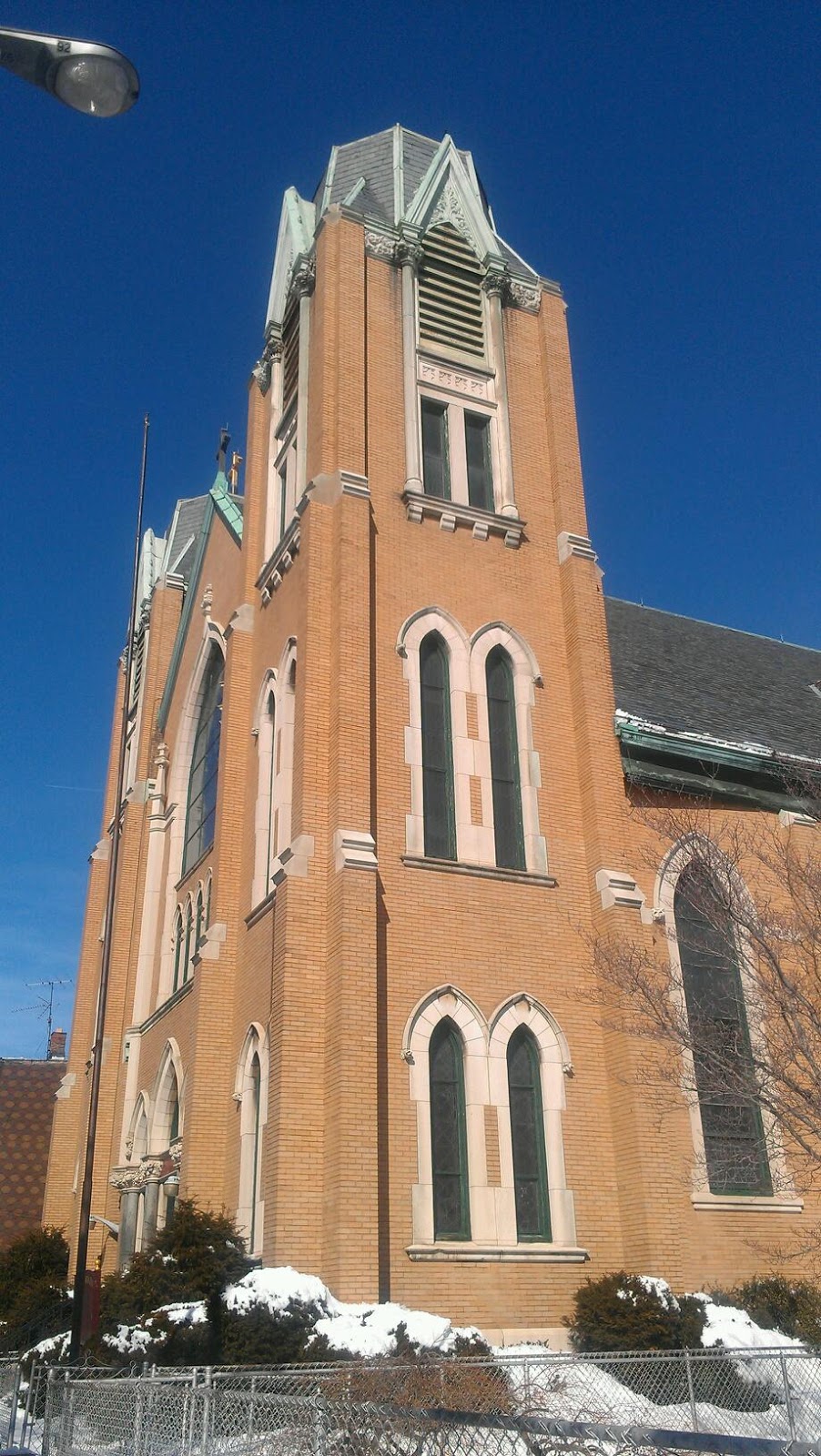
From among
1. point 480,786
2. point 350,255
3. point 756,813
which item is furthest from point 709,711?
point 350,255

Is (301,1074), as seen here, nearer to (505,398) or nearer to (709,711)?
(709,711)

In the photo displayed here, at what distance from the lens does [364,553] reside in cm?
1917

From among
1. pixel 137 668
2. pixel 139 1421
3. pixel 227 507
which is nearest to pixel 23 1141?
pixel 137 668

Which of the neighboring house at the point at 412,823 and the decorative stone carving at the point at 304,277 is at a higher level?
the decorative stone carving at the point at 304,277

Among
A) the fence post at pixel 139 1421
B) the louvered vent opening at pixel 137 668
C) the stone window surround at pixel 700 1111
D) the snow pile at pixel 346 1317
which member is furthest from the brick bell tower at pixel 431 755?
the louvered vent opening at pixel 137 668

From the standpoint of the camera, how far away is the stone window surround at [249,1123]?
1641 cm

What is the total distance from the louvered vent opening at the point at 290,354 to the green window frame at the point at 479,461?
345 centimetres

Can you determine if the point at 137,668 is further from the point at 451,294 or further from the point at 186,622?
the point at 451,294

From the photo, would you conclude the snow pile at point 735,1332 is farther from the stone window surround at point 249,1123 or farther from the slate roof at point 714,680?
the slate roof at point 714,680

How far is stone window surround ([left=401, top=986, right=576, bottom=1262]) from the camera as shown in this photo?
15.6m

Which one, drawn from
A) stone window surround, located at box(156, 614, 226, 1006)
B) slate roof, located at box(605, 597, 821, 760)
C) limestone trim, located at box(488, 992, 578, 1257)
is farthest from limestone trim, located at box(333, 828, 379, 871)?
stone window surround, located at box(156, 614, 226, 1006)

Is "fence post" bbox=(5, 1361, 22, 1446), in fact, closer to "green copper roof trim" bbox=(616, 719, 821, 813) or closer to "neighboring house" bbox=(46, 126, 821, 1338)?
"neighboring house" bbox=(46, 126, 821, 1338)

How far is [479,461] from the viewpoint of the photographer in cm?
2250

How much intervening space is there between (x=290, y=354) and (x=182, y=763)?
331 inches
